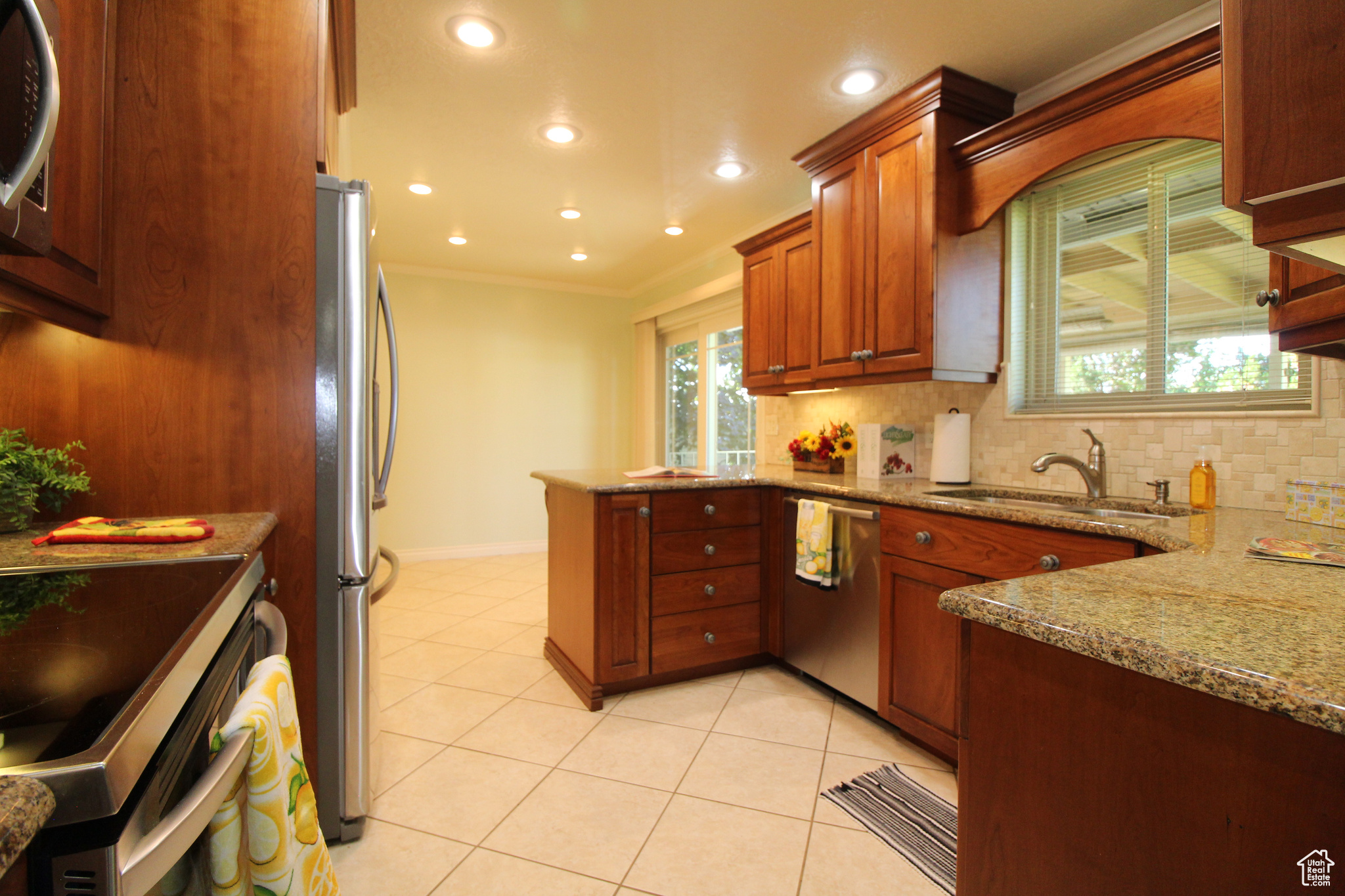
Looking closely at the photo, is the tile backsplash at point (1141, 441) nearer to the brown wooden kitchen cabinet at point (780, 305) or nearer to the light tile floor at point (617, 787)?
the brown wooden kitchen cabinet at point (780, 305)

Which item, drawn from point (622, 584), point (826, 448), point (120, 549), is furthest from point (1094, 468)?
point (120, 549)

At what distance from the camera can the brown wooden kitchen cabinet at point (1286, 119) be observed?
2.27 ft

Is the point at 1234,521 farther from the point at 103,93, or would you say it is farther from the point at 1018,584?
the point at 103,93

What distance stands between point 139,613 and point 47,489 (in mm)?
1016

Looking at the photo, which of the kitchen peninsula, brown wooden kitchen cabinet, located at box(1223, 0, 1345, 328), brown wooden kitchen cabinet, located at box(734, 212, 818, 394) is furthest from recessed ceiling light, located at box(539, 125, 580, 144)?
the kitchen peninsula

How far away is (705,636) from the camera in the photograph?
105 inches

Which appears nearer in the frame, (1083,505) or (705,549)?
(1083,505)

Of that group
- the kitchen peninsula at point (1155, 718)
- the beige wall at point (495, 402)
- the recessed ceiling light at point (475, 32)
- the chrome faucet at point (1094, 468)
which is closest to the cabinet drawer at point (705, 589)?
the chrome faucet at point (1094, 468)

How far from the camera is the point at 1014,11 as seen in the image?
196 centimetres

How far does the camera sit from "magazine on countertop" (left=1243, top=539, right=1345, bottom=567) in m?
1.03

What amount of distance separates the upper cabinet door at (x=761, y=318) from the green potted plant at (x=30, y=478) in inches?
107

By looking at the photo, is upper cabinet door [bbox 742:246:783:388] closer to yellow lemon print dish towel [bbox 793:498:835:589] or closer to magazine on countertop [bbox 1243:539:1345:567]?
yellow lemon print dish towel [bbox 793:498:835:589]

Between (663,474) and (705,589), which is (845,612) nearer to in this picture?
(705,589)

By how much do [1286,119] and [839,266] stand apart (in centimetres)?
211
